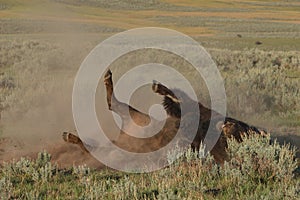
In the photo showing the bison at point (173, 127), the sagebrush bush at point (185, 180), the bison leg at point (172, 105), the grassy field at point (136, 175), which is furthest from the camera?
the bison leg at point (172, 105)

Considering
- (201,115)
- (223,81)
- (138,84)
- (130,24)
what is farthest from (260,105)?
(130,24)

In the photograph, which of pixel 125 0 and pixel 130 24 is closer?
pixel 130 24

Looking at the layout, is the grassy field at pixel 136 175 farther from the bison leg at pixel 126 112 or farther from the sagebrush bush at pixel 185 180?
the bison leg at pixel 126 112

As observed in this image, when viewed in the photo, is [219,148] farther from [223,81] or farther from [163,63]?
[163,63]

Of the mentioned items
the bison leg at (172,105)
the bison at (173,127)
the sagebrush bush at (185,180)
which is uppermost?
the bison leg at (172,105)

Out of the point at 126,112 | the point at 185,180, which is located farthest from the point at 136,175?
the point at 126,112

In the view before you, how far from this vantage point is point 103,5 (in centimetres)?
9156

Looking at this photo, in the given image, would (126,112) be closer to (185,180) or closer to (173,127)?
(173,127)

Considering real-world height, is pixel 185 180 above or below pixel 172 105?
below

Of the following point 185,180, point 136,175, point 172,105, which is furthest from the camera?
point 172,105

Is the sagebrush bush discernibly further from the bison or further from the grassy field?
the bison

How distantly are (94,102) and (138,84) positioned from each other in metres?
3.21

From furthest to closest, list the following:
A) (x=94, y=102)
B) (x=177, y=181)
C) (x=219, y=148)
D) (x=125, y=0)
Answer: (x=125, y=0) < (x=94, y=102) < (x=219, y=148) < (x=177, y=181)

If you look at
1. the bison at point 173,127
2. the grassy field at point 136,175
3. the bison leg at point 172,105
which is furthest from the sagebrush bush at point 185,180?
the bison leg at point 172,105
